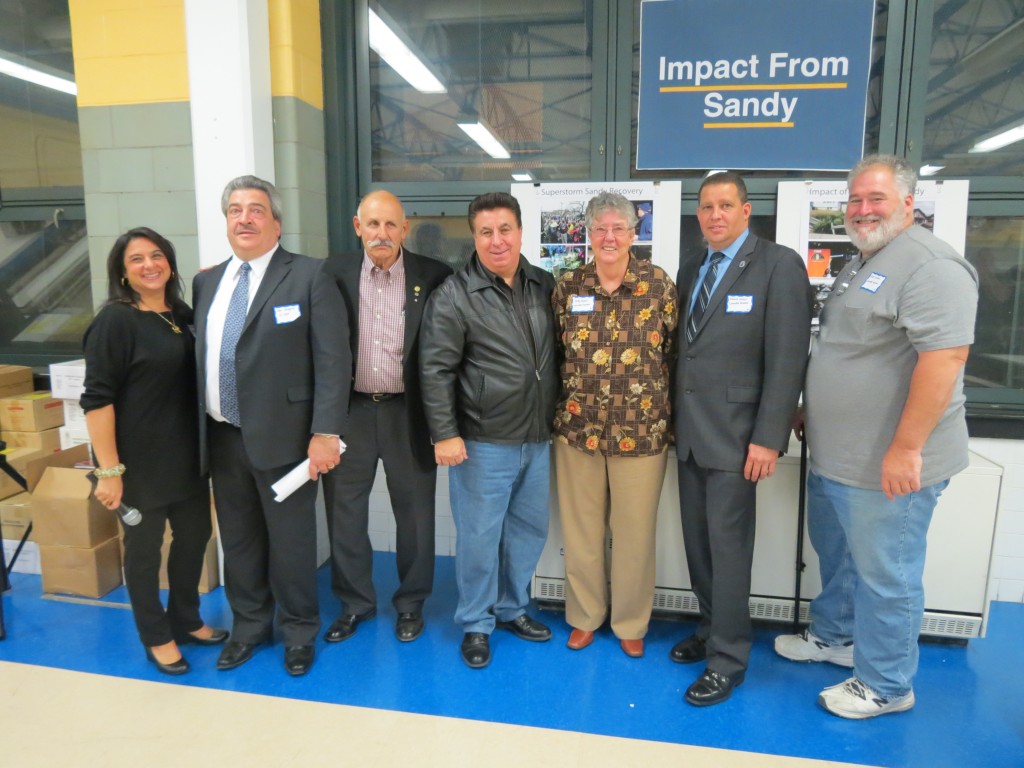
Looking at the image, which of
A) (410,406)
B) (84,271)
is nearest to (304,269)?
(410,406)

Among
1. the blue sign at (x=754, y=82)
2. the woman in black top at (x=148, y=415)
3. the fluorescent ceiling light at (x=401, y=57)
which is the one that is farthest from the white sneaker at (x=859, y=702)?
the fluorescent ceiling light at (x=401, y=57)

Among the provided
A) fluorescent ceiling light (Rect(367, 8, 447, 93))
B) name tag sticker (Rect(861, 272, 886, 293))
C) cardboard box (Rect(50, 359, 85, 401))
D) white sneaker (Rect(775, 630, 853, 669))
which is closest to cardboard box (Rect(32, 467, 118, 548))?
cardboard box (Rect(50, 359, 85, 401))

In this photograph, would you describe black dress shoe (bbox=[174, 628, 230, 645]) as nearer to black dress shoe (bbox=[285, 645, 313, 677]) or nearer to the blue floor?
the blue floor

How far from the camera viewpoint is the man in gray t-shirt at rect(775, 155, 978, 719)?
72.5 inches

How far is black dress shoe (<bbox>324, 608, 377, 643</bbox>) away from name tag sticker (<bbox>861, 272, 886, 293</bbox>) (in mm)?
2304

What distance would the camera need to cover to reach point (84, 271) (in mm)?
3840

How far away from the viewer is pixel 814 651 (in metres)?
2.50

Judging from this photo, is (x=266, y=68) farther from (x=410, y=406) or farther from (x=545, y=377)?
(x=545, y=377)

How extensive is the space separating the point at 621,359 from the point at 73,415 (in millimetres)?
2821

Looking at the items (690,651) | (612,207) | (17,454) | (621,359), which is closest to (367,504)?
(621,359)

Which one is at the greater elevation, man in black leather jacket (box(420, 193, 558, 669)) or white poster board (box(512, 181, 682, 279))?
white poster board (box(512, 181, 682, 279))

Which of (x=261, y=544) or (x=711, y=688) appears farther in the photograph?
(x=261, y=544)

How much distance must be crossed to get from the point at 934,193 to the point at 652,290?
166 centimetres

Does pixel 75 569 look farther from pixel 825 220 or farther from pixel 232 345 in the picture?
pixel 825 220
